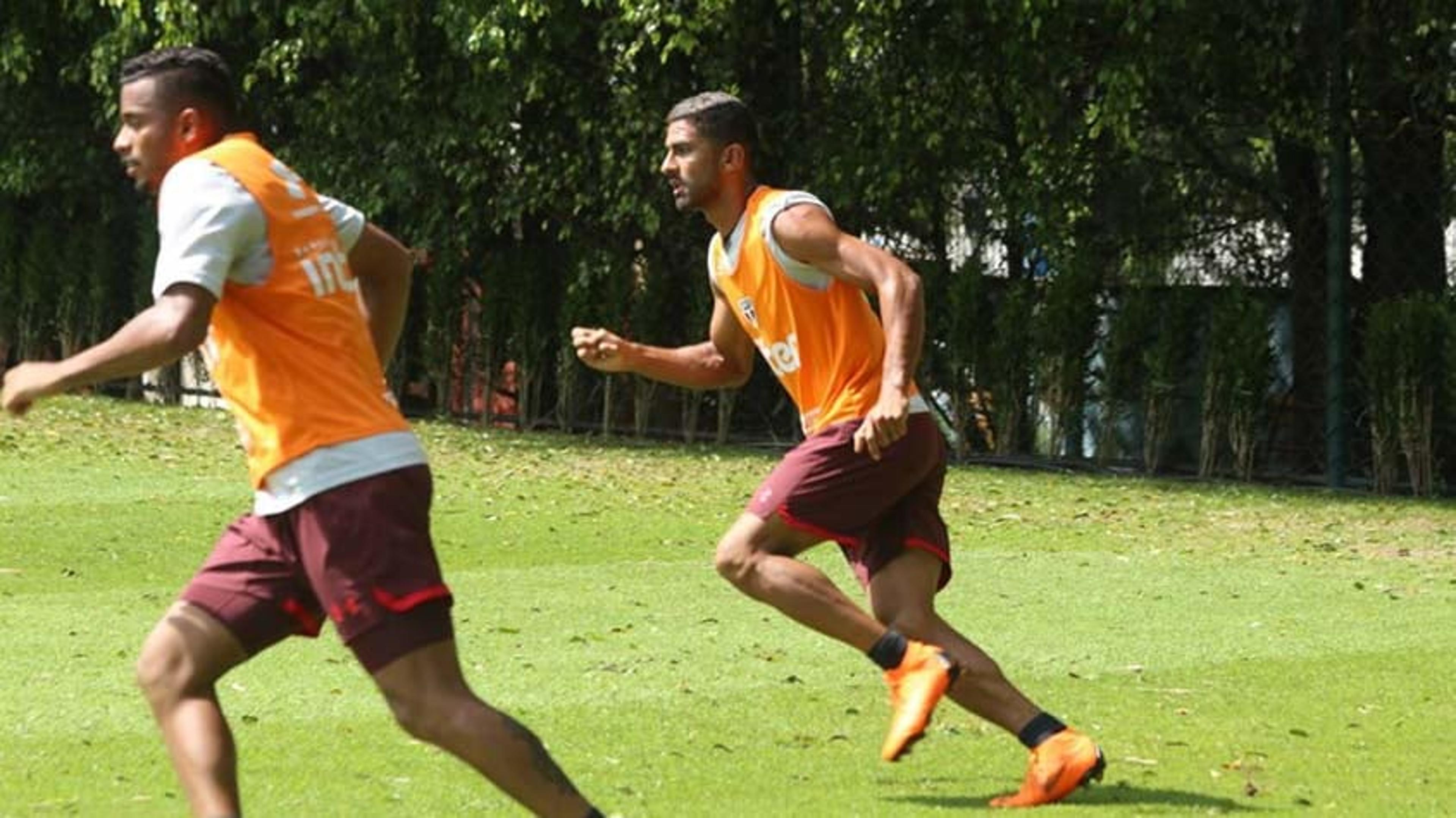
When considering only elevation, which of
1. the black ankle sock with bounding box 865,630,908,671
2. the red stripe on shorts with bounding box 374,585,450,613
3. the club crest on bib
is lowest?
the black ankle sock with bounding box 865,630,908,671

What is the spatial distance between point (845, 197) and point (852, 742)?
36.2 feet

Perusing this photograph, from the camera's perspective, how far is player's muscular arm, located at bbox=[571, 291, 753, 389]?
7730mm

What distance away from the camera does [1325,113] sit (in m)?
17.3

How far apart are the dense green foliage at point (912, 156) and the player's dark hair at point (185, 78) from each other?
11.3 m

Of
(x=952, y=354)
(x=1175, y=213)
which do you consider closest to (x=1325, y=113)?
(x=1175, y=213)

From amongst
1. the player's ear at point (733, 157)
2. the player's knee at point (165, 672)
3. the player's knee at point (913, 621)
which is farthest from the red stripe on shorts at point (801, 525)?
the player's knee at point (165, 672)

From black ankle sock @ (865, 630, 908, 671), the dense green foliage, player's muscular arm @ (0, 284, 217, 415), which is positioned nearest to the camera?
player's muscular arm @ (0, 284, 217, 415)

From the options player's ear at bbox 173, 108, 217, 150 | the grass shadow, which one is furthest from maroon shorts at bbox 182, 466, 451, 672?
the grass shadow

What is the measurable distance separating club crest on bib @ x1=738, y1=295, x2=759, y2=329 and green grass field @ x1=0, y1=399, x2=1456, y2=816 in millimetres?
1194

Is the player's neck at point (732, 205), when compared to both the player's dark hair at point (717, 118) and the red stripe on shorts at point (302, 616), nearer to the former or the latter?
the player's dark hair at point (717, 118)

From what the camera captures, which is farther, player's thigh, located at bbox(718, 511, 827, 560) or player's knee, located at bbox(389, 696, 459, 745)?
player's thigh, located at bbox(718, 511, 827, 560)

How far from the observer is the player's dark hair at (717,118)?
24.8 feet

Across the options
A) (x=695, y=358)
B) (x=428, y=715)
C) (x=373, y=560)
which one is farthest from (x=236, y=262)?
(x=695, y=358)

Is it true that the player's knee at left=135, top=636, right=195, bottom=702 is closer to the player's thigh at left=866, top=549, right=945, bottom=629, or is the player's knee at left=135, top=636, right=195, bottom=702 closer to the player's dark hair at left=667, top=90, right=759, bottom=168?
the player's thigh at left=866, top=549, right=945, bottom=629
